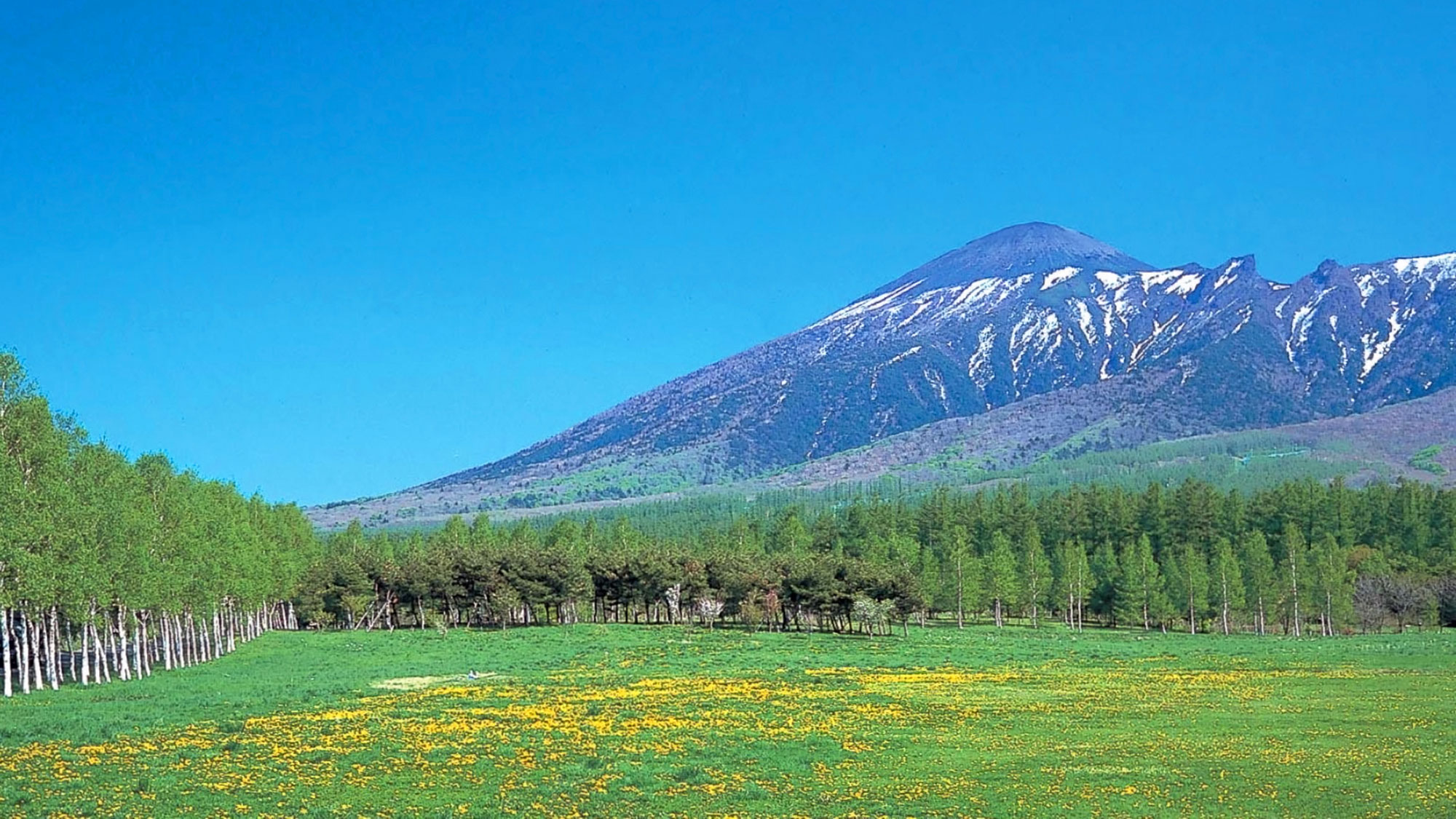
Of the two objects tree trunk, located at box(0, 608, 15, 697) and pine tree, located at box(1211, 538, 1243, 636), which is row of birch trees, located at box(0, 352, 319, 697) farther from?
pine tree, located at box(1211, 538, 1243, 636)

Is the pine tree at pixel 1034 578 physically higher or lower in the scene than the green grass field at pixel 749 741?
lower

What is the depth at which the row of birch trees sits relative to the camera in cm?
5544

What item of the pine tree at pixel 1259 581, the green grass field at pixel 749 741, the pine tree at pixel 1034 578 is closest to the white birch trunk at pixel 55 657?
the green grass field at pixel 749 741

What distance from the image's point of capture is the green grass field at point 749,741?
29.3 metres

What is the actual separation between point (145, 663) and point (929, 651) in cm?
5053

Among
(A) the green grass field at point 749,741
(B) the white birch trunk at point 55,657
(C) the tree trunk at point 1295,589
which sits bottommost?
(C) the tree trunk at point 1295,589

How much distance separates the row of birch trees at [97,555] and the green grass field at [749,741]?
14.3ft

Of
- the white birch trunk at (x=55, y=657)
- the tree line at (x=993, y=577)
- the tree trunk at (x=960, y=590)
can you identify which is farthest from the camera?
the tree trunk at (x=960, y=590)

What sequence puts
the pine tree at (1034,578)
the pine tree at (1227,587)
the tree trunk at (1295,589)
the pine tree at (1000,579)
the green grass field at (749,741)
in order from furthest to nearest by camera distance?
the pine tree at (1034,578)
the pine tree at (1000,579)
the pine tree at (1227,587)
the tree trunk at (1295,589)
the green grass field at (749,741)

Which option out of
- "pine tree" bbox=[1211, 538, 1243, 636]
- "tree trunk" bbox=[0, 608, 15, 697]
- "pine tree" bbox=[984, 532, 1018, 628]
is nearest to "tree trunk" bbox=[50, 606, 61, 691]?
"tree trunk" bbox=[0, 608, 15, 697]

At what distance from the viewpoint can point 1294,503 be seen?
154 meters

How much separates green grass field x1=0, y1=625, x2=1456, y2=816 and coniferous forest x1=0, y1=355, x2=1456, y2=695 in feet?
22.1

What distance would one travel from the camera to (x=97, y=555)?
2405 inches

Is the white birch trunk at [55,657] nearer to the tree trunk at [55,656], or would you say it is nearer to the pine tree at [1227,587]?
the tree trunk at [55,656]
